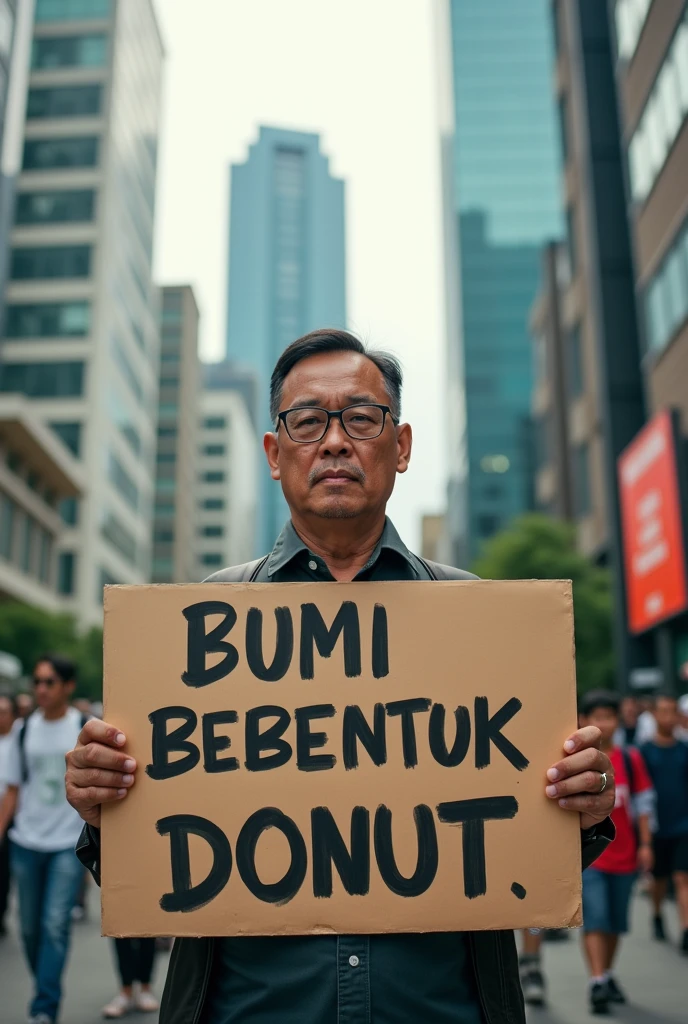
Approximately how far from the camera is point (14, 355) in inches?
2223

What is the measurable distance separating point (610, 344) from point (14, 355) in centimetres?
3789

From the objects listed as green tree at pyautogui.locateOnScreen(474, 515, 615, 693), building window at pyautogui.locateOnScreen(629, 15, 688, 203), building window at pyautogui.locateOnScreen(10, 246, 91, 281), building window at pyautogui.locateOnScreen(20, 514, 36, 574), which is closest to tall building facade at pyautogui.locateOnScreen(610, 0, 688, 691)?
building window at pyautogui.locateOnScreen(629, 15, 688, 203)

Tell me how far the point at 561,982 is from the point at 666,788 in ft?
7.61

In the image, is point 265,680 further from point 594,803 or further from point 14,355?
point 14,355

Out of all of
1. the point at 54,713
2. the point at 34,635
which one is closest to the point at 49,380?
the point at 34,635

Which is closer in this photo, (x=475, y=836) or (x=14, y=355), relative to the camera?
(x=475, y=836)

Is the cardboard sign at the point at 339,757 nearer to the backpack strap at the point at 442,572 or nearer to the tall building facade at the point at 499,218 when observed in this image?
the backpack strap at the point at 442,572

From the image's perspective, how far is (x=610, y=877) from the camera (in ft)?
22.4

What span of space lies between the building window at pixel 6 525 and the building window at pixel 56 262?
21.9 meters

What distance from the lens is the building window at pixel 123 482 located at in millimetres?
59125

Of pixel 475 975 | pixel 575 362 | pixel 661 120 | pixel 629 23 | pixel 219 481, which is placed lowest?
pixel 475 975

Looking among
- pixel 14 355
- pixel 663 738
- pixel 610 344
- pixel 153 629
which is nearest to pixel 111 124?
pixel 14 355

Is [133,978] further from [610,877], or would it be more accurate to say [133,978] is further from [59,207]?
[59,207]

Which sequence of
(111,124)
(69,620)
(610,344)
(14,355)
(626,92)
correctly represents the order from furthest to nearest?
1. (111,124)
2. (14,355)
3. (69,620)
4. (610,344)
5. (626,92)
